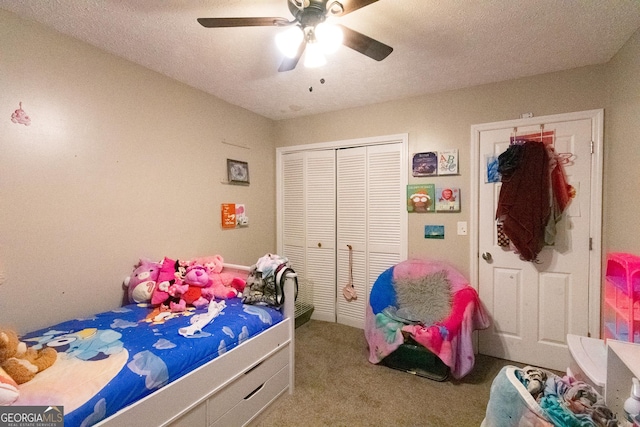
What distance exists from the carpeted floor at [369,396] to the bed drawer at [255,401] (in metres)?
0.06

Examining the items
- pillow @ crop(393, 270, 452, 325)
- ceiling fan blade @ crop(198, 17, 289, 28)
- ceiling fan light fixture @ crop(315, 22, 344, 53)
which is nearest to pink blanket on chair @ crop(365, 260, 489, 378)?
pillow @ crop(393, 270, 452, 325)

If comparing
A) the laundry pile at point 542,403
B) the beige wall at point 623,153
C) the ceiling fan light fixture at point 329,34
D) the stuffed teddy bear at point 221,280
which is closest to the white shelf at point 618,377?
the laundry pile at point 542,403

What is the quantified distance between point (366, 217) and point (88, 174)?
2.42 metres

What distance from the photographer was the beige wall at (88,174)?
5.38 feet

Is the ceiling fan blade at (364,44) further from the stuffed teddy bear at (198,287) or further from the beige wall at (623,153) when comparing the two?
the stuffed teddy bear at (198,287)

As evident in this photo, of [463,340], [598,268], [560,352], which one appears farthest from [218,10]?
[560,352]

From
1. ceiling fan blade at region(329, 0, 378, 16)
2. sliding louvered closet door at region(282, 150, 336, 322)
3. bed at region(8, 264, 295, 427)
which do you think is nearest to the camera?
bed at region(8, 264, 295, 427)

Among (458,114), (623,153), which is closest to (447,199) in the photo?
(458,114)

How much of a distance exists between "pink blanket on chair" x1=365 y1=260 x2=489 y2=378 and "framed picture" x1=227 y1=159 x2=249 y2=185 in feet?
5.95

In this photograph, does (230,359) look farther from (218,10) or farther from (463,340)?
(218,10)

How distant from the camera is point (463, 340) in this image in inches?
84.8

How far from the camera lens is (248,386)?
174cm

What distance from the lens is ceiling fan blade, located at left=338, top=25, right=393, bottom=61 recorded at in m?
1.40

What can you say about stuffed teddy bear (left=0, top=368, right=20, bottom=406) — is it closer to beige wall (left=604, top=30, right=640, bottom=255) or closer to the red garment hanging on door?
the red garment hanging on door
